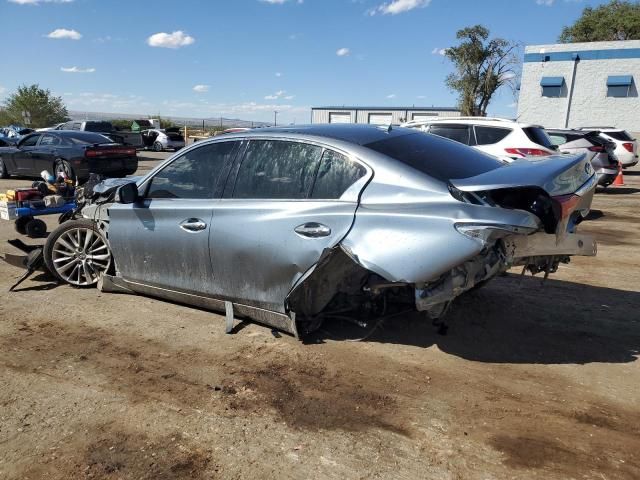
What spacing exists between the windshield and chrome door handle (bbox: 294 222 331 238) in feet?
39.5

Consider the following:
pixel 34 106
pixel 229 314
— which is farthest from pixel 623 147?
pixel 34 106

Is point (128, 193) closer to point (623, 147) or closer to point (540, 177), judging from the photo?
point (540, 177)

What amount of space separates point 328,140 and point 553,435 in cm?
239

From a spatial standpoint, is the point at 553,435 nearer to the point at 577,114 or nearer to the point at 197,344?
the point at 197,344

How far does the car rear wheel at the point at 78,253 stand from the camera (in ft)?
17.1

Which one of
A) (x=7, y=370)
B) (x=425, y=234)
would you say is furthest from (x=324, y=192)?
(x=7, y=370)

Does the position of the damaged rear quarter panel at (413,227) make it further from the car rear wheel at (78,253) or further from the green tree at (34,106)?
the green tree at (34,106)

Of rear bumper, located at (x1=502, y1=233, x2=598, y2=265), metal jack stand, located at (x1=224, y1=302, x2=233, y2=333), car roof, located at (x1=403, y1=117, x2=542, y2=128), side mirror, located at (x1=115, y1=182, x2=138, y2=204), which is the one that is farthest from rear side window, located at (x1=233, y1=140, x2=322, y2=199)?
car roof, located at (x1=403, y1=117, x2=542, y2=128)

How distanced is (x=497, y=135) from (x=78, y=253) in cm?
801

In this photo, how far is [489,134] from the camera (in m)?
10.4

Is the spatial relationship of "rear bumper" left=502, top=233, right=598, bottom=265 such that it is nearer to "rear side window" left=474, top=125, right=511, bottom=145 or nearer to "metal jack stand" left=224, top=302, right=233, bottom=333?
"metal jack stand" left=224, top=302, right=233, bottom=333

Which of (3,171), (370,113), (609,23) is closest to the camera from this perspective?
(3,171)

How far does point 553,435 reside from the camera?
2965 millimetres

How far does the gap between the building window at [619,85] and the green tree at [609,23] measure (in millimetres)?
16978
